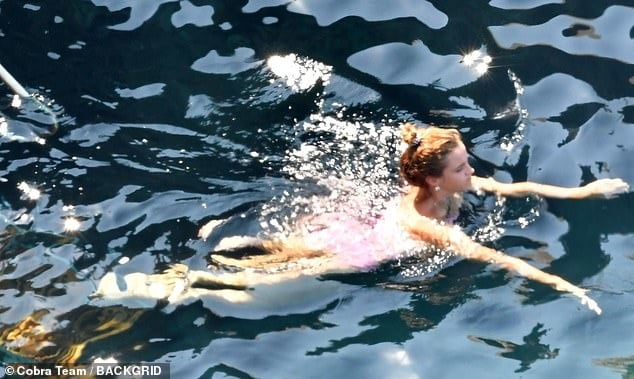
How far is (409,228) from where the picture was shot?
19.1 feet

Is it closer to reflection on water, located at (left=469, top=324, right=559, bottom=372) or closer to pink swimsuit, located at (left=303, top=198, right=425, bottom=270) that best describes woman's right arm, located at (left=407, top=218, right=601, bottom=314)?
pink swimsuit, located at (left=303, top=198, right=425, bottom=270)

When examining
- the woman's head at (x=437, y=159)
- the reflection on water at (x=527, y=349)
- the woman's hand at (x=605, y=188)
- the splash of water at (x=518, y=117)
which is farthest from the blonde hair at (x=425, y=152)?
the reflection on water at (x=527, y=349)

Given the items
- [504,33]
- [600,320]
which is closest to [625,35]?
[504,33]

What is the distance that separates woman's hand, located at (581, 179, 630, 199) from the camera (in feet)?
19.5

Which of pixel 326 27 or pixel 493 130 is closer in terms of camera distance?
pixel 493 130

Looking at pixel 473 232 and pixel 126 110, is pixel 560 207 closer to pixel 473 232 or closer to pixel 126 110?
pixel 473 232

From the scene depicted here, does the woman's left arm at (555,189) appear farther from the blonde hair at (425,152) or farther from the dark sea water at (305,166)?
the blonde hair at (425,152)

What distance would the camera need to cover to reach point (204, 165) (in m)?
6.54

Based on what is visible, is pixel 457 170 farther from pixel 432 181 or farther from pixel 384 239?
pixel 384 239

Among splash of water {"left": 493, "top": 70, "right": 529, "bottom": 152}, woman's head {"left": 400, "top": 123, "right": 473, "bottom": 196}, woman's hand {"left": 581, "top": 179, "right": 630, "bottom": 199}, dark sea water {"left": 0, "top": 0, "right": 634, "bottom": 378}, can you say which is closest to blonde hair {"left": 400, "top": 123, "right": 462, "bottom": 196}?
woman's head {"left": 400, "top": 123, "right": 473, "bottom": 196}

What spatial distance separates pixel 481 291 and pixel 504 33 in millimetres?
2879

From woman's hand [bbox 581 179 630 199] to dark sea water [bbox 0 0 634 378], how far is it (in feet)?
0.24

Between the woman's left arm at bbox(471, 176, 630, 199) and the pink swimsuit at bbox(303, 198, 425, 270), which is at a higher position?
the woman's left arm at bbox(471, 176, 630, 199)

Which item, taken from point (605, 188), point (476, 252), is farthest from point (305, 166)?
point (605, 188)
